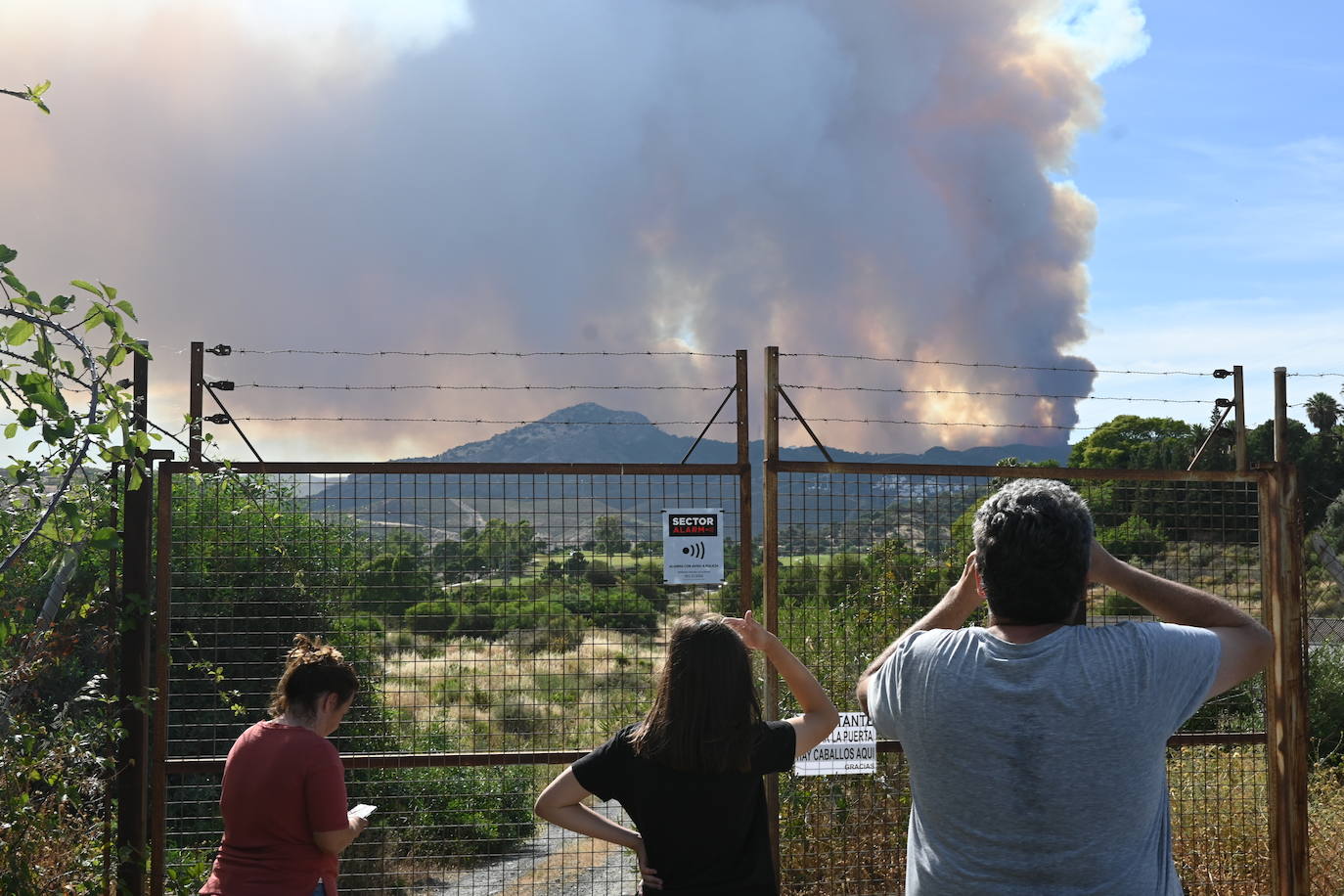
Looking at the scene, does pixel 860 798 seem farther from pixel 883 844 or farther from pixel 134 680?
pixel 134 680

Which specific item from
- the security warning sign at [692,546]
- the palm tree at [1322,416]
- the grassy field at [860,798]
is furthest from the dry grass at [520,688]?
the palm tree at [1322,416]

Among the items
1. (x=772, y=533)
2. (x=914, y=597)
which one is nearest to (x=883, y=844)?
(x=914, y=597)

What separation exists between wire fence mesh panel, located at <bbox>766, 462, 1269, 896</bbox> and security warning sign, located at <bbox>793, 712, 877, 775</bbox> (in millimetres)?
665

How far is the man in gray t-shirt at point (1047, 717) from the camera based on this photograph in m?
2.05

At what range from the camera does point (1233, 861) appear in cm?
613

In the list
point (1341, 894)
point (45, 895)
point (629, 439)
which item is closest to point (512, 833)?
point (45, 895)

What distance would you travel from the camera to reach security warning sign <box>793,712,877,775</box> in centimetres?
513

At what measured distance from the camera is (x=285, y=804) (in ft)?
11.2

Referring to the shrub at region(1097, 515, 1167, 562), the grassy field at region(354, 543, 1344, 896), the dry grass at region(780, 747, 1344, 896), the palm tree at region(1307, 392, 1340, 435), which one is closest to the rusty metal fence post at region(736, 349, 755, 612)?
the grassy field at region(354, 543, 1344, 896)

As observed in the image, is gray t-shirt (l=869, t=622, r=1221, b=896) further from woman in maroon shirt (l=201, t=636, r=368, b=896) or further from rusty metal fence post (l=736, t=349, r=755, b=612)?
rusty metal fence post (l=736, t=349, r=755, b=612)

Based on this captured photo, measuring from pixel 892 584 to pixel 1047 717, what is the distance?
444cm

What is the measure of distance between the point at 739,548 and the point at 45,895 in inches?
139

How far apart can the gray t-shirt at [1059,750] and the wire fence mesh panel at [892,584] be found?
3105 mm

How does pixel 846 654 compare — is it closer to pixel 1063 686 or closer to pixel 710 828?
pixel 710 828
